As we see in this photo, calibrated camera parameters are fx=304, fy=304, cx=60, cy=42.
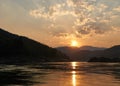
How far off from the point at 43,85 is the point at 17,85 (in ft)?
15.1

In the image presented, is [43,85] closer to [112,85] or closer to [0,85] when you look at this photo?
[0,85]

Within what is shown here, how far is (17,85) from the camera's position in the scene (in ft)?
177

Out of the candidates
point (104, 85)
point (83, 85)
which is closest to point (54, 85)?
point (83, 85)

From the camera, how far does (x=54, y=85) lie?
54500 mm

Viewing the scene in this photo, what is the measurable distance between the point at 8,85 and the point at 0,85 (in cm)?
141

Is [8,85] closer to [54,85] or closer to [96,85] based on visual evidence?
[54,85]

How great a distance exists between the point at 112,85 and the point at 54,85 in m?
10.9

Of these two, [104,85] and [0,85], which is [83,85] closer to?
[104,85]

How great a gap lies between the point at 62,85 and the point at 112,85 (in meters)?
9.40

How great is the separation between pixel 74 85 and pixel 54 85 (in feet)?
12.8

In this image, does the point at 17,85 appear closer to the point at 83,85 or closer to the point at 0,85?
the point at 0,85

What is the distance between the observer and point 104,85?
56.2 metres

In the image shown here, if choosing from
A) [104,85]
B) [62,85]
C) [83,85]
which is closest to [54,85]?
[62,85]

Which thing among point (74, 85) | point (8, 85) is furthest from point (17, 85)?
→ point (74, 85)
